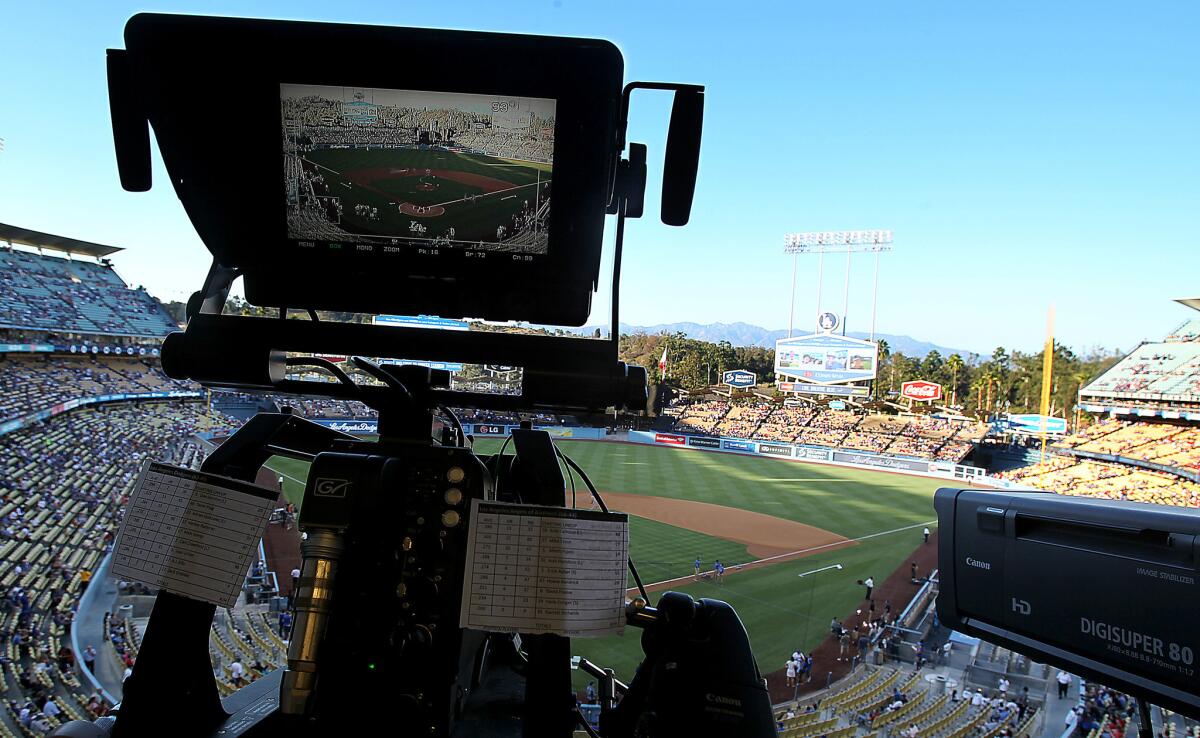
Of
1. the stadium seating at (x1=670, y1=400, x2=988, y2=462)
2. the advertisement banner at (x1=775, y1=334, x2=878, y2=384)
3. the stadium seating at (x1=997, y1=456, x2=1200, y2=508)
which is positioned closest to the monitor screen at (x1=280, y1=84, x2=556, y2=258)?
the stadium seating at (x1=997, y1=456, x2=1200, y2=508)

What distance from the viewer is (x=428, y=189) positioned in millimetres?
1047

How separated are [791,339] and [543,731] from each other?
34471 millimetres

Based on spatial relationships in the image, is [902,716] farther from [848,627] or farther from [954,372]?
[954,372]

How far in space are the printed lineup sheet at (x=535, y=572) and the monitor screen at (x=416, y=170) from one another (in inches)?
17.2

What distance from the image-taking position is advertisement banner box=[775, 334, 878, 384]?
32.0m

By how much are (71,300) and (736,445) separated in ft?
85.3

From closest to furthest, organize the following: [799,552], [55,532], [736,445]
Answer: [55,532], [799,552], [736,445]

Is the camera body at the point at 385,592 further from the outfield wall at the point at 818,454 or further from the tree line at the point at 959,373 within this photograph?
the tree line at the point at 959,373

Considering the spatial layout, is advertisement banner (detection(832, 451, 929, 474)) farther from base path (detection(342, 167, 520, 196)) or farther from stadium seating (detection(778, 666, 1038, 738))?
base path (detection(342, 167, 520, 196))

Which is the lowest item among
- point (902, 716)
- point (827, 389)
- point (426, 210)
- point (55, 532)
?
point (902, 716)

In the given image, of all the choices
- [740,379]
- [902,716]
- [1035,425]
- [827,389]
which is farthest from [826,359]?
[902,716]

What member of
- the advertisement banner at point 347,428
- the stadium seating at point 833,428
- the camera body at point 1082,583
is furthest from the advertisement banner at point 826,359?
the camera body at point 1082,583

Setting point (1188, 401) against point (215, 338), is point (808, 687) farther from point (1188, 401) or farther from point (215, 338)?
point (1188, 401)

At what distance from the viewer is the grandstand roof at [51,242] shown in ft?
68.4
